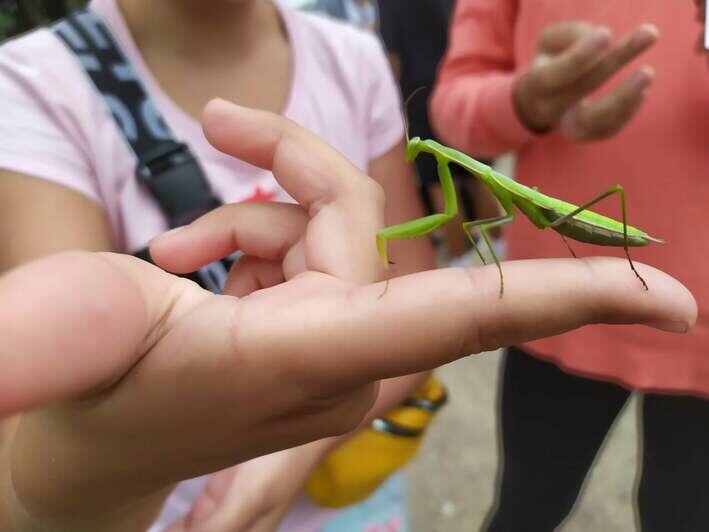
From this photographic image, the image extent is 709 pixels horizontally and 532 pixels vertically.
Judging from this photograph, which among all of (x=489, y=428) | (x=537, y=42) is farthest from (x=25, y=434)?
(x=489, y=428)

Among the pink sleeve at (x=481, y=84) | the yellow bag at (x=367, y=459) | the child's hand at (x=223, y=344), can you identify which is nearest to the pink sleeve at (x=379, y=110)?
the pink sleeve at (x=481, y=84)

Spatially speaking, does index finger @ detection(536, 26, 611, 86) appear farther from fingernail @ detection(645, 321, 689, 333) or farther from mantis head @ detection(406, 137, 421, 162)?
fingernail @ detection(645, 321, 689, 333)

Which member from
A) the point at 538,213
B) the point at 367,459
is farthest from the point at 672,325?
the point at 367,459

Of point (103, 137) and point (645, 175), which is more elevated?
point (103, 137)

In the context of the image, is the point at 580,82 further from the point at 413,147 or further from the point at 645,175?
the point at 413,147

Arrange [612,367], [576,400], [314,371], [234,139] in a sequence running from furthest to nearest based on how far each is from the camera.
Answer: [576,400]
[612,367]
[234,139]
[314,371]

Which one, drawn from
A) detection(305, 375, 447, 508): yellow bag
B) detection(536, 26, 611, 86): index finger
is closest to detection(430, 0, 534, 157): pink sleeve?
detection(536, 26, 611, 86): index finger

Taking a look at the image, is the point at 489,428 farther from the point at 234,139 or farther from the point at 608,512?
the point at 234,139
